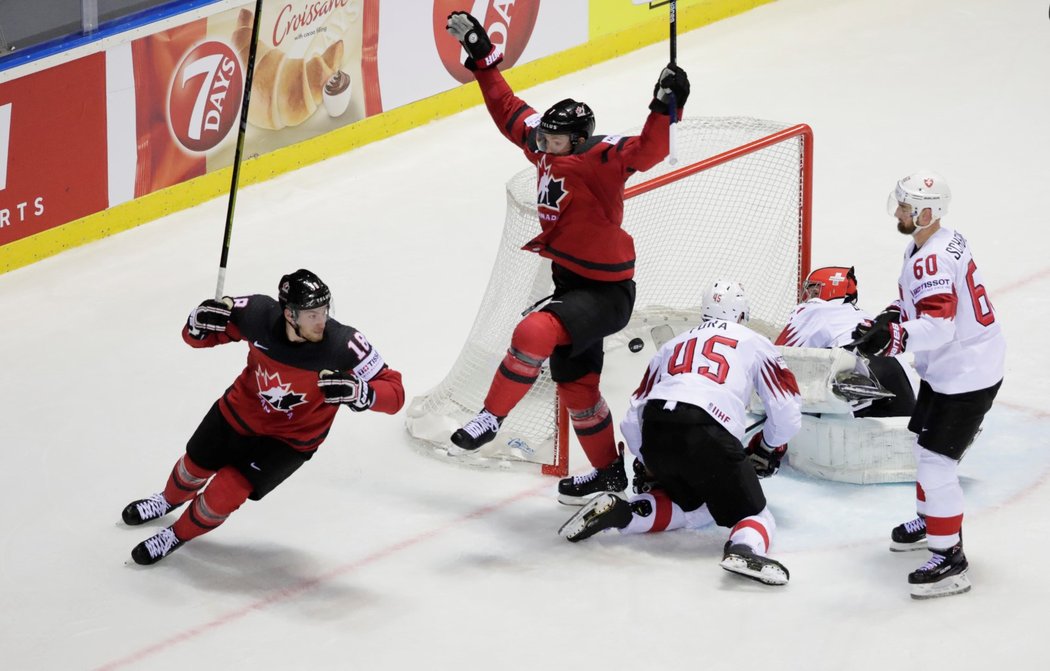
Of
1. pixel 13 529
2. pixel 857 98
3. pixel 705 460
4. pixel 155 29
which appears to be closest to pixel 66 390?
pixel 13 529

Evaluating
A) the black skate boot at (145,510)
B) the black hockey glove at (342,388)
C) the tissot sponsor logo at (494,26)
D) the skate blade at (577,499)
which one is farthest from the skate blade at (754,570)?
the tissot sponsor logo at (494,26)

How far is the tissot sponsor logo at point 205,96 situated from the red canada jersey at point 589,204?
3144mm

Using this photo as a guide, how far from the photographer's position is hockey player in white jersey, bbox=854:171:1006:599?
4777 millimetres

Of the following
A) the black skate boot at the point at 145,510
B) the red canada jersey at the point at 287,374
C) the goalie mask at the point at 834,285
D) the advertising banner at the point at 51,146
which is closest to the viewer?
the red canada jersey at the point at 287,374

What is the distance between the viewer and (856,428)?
553cm

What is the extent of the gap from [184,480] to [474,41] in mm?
1695

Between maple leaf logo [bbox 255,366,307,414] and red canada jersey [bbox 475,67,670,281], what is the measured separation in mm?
950

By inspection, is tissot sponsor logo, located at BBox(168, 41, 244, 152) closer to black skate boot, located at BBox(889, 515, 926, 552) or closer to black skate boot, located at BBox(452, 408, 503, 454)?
black skate boot, located at BBox(452, 408, 503, 454)

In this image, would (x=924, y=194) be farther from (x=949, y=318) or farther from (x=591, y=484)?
(x=591, y=484)

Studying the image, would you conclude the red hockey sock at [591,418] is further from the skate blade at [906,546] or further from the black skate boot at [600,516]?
the skate blade at [906,546]

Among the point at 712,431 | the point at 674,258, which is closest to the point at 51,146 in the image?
the point at 674,258

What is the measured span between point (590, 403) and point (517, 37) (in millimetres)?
4491

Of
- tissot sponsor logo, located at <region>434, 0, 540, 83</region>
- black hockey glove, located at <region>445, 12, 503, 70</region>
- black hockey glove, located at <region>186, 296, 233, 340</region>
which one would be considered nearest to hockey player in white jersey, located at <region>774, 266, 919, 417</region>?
black hockey glove, located at <region>445, 12, 503, 70</region>

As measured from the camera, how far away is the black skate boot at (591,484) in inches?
218
